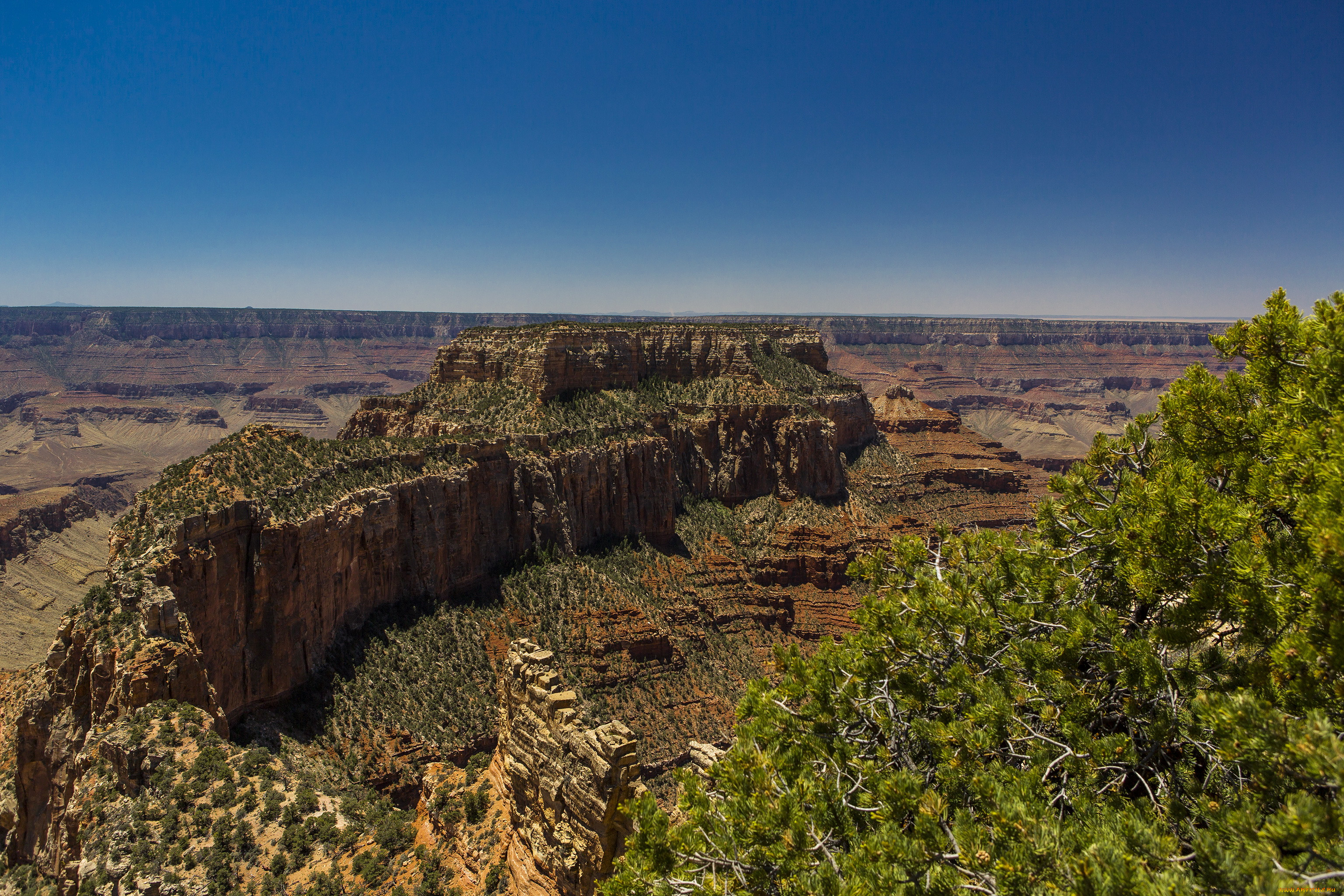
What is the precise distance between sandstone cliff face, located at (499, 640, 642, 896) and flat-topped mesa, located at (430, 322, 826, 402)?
57.5 m

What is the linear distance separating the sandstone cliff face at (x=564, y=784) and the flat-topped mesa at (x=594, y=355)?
5746cm

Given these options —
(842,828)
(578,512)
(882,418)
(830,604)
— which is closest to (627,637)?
(578,512)

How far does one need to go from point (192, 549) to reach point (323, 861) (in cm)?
2197

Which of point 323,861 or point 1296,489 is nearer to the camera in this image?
point 1296,489

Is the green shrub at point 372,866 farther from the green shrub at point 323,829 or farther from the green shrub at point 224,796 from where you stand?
the green shrub at point 224,796

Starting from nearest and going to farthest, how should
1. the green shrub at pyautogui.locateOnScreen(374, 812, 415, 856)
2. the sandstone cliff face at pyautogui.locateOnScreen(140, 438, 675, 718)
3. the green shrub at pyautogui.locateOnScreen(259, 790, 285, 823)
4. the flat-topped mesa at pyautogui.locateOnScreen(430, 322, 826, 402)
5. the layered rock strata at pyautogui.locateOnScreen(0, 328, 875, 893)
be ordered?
the green shrub at pyautogui.locateOnScreen(374, 812, 415, 856) < the layered rock strata at pyautogui.locateOnScreen(0, 328, 875, 893) < the green shrub at pyautogui.locateOnScreen(259, 790, 285, 823) < the sandstone cliff face at pyautogui.locateOnScreen(140, 438, 675, 718) < the flat-topped mesa at pyautogui.locateOnScreen(430, 322, 826, 402)

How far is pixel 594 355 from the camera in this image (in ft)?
289

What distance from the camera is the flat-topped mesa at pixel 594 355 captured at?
83.4 m

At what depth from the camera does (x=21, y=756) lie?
3600 centimetres

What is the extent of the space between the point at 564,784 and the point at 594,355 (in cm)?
6973

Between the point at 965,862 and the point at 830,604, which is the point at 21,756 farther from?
the point at 830,604

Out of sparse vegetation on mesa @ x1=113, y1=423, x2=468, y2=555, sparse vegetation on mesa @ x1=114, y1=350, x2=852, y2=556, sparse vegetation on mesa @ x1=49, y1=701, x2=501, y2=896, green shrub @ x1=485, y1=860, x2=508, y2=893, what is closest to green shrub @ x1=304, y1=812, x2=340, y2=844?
sparse vegetation on mesa @ x1=49, y1=701, x2=501, y2=896

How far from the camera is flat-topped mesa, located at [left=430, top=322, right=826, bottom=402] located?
8344 centimetres

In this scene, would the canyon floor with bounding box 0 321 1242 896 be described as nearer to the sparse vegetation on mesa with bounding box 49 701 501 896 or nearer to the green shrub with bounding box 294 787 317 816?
the sparse vegetation on mesa with bounding box 49 701 501 896
